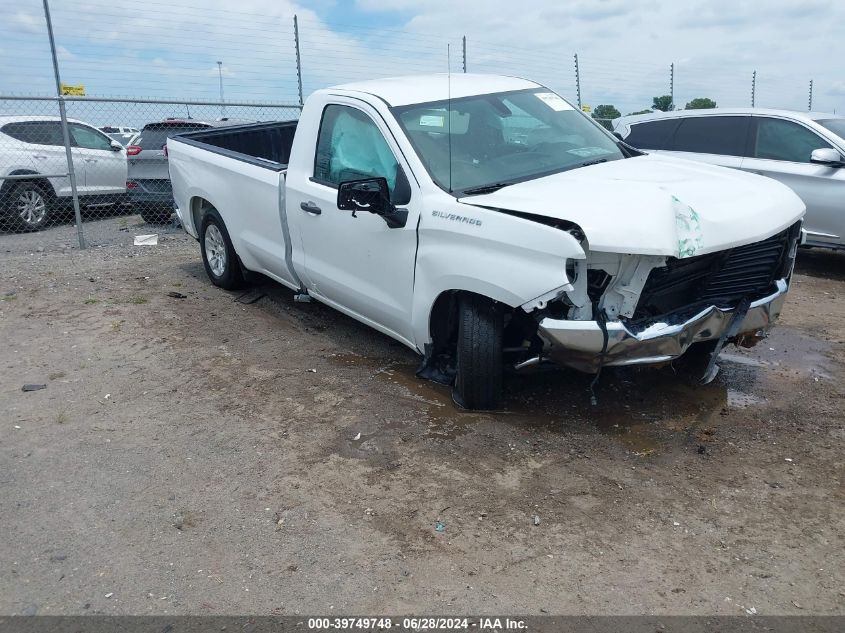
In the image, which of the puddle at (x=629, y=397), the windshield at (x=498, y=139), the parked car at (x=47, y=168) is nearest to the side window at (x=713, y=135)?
the puddle at (x=629, y=397)

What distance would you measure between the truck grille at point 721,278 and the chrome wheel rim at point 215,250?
4.45m

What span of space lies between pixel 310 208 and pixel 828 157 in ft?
17.9

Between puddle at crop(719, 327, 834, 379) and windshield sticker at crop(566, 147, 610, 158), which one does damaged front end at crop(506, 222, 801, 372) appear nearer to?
puddle at crop(719, 327, 834, 379)

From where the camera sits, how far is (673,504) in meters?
3.76

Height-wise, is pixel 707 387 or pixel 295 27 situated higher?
pixel 295 27

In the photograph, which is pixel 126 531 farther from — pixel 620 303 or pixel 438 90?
pixel 438 90

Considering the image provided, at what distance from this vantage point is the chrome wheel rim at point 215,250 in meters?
7.57

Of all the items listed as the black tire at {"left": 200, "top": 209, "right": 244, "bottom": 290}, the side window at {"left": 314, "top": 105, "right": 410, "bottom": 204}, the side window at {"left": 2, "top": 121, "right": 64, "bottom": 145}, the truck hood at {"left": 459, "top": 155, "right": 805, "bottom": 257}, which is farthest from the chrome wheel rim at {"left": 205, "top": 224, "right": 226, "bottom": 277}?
the side window at {"left": 2, "top": 121, "right": 64, "bottom": 145}

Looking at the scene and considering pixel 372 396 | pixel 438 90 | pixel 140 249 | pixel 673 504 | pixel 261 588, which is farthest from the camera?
pixel 140 249

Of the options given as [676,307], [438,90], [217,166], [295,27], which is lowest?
[676,307]

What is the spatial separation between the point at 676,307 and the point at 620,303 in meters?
0.56

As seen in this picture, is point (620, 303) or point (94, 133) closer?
point (620, 303)

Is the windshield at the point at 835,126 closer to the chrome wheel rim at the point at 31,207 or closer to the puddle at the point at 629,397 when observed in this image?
the puddle at the point at 629,397

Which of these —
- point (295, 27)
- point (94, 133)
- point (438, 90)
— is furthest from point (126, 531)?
point (94, 133)
